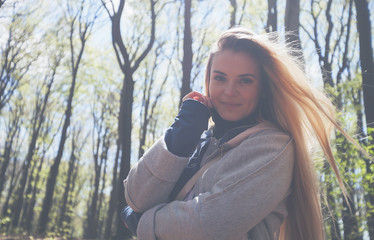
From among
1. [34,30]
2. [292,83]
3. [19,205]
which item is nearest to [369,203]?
Answer: [292,83]

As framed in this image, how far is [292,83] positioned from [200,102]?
1.82ft

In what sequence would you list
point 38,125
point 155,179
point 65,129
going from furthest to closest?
1. point 38,125
2. point 65,129
3. point 155,179

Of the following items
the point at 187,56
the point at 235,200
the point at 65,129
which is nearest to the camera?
the point at 235,200

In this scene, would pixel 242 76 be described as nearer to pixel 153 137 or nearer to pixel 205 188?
pixel 205 188

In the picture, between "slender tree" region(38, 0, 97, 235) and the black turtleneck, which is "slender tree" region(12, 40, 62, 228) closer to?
"slender tree" region(38, 0, 97, 235)

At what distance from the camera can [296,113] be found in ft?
6.09

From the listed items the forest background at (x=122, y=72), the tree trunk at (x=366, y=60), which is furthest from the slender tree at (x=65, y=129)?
the tree trunk at (x=366, y=60)

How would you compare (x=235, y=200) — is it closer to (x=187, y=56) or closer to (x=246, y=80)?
(x=246, y=80)

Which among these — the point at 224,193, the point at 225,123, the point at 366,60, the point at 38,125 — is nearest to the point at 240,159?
the point at 224,193

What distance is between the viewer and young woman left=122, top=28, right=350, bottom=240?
1.52m

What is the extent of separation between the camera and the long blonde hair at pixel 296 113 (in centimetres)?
176

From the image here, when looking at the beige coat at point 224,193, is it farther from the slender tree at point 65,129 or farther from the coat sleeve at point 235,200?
the slender tree at point 65,129

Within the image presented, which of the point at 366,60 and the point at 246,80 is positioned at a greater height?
the point at 366,60

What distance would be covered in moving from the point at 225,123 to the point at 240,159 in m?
0.39
